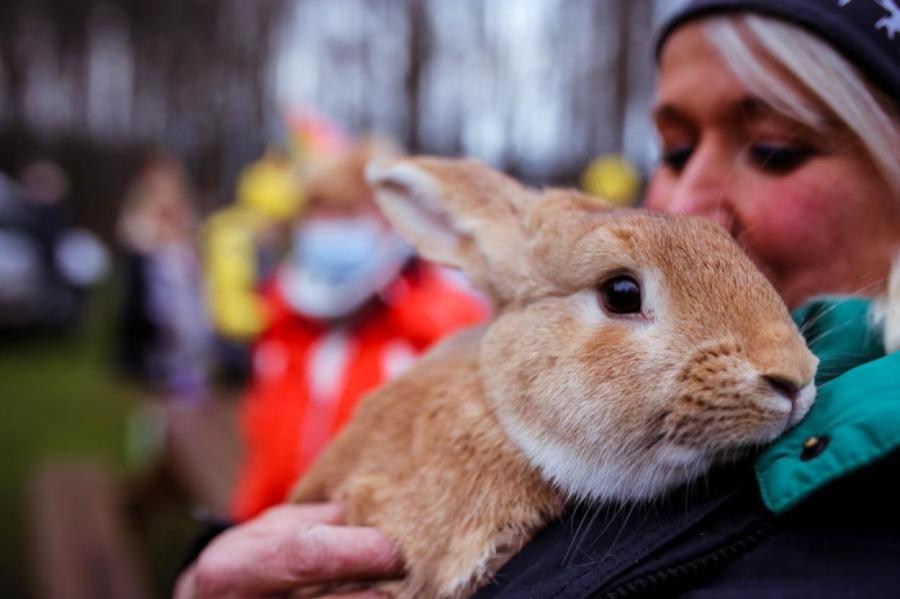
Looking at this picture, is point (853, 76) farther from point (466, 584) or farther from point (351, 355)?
point (351, 355)

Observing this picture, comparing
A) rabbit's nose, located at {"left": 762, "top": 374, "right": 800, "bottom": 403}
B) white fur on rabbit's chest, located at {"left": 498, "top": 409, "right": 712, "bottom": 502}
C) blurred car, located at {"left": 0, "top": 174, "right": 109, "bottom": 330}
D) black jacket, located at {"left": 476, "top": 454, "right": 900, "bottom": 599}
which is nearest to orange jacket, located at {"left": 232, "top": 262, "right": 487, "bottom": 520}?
white fur on rabbit's chest, located at {"left": 498, "top": 409, "right": 712, "bottom": 502}

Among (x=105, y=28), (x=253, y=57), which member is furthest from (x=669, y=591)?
(x=105, y=28)

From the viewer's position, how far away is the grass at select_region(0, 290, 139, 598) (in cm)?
544

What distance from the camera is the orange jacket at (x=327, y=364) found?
331cm

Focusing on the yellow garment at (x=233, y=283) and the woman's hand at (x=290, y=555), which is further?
the yellow garment at (x=233, y=283)

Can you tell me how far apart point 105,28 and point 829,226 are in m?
26.6

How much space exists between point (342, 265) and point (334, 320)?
269mm

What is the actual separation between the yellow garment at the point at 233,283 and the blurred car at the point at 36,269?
4.02 meters

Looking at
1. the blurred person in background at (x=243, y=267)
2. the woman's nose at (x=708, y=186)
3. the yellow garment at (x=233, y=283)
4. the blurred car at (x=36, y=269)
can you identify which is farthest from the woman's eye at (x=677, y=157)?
the blurred car at (x=36, y=269)

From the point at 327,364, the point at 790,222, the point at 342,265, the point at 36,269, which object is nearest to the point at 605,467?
the point at 790,222

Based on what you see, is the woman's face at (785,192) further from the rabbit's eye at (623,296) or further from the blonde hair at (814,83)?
the rabbit's eye at (623,296)

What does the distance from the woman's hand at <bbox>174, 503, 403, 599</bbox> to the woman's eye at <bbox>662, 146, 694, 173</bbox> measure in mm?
977

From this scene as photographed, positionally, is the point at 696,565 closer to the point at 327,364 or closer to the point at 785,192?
the point at 785,192

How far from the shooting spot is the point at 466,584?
127cm
